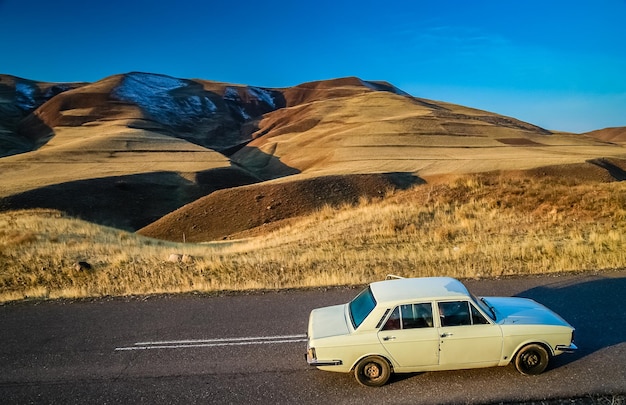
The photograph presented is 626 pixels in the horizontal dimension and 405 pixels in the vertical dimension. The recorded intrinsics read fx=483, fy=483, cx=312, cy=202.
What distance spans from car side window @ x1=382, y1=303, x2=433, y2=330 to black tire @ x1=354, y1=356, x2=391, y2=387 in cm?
54

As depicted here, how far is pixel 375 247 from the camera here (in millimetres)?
19312

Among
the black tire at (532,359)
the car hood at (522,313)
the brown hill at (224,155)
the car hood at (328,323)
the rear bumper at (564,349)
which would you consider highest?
the brown hill at (224,155)

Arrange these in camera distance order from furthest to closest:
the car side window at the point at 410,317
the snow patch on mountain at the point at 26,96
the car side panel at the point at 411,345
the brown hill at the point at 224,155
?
the snow patch on mountain at the point at 26,96
the brown hill at the point at 224,155
the car side window at the point at 410,317
the car side panel at the point at 411,345

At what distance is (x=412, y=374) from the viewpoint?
798cm

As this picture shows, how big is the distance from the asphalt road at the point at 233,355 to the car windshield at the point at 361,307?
3.23ft

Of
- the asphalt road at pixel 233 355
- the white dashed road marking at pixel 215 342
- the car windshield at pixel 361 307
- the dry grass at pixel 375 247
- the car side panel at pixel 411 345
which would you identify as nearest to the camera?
the asphalt road at pixel 233 355

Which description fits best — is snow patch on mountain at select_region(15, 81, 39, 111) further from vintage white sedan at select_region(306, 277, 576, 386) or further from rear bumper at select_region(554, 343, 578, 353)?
rear bumper at select_region(554, 343, 578, 353)

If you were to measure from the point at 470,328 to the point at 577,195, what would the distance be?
20024 millimetres

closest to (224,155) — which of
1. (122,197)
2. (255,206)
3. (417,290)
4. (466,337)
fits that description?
(122,197)

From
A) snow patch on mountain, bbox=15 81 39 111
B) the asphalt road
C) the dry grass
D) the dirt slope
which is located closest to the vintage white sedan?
the asphalt road

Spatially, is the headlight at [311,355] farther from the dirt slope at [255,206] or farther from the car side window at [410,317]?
the dirt slope at [255,206]

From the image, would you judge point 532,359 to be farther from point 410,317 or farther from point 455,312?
point 410,317

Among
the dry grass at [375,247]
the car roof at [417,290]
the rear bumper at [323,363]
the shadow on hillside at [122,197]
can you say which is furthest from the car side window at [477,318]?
the shadow on hillside at [122,197]

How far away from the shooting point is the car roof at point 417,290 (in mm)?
7648
